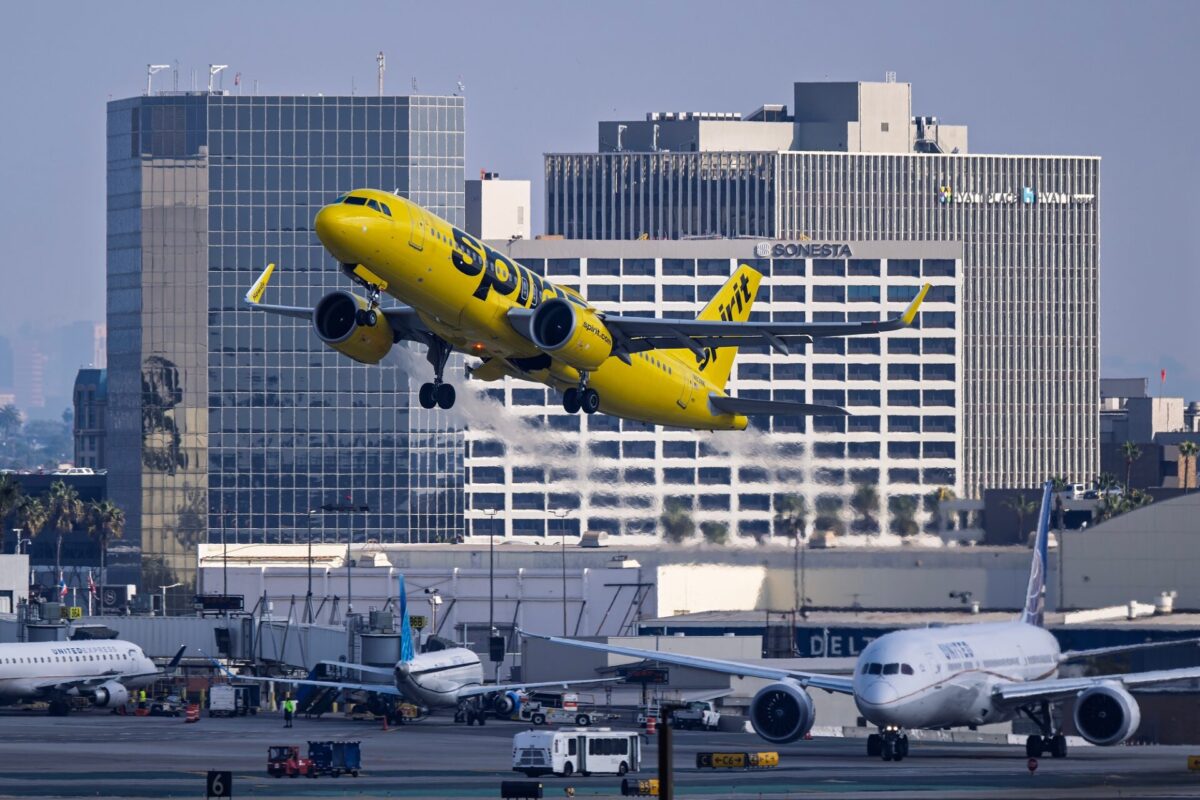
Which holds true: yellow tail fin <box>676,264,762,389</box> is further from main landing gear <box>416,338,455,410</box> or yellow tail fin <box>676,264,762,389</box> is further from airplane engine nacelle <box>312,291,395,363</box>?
airplane engine nacelle <box>312,291,395,363</box>

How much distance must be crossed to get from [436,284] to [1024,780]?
86.6ft

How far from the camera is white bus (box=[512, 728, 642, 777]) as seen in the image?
3386 inches

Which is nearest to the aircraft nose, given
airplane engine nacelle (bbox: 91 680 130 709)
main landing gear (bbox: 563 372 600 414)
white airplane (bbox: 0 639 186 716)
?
main landing gear (bbox: 563 372 600 414)

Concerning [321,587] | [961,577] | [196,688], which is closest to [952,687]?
[961,577]

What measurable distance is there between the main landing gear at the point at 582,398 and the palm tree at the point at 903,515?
191ft

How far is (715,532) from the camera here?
5960 inches

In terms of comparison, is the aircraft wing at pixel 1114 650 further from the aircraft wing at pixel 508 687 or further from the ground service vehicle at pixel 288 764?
the ground service vehicle at pixel 288 764

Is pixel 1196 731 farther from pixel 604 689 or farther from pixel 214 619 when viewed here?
pixel 214 619

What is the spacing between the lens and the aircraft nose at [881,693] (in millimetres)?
88562

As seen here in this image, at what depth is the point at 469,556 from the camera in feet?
630

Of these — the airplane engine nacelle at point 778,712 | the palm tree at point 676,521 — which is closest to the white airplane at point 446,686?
the airplane engine nacelle at point 778,712

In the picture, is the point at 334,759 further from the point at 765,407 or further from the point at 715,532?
the point at 715,532

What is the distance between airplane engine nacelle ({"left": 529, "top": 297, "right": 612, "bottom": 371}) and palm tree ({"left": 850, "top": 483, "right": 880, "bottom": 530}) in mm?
61345

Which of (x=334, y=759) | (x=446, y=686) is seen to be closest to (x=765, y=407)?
(x=334, y=759)
